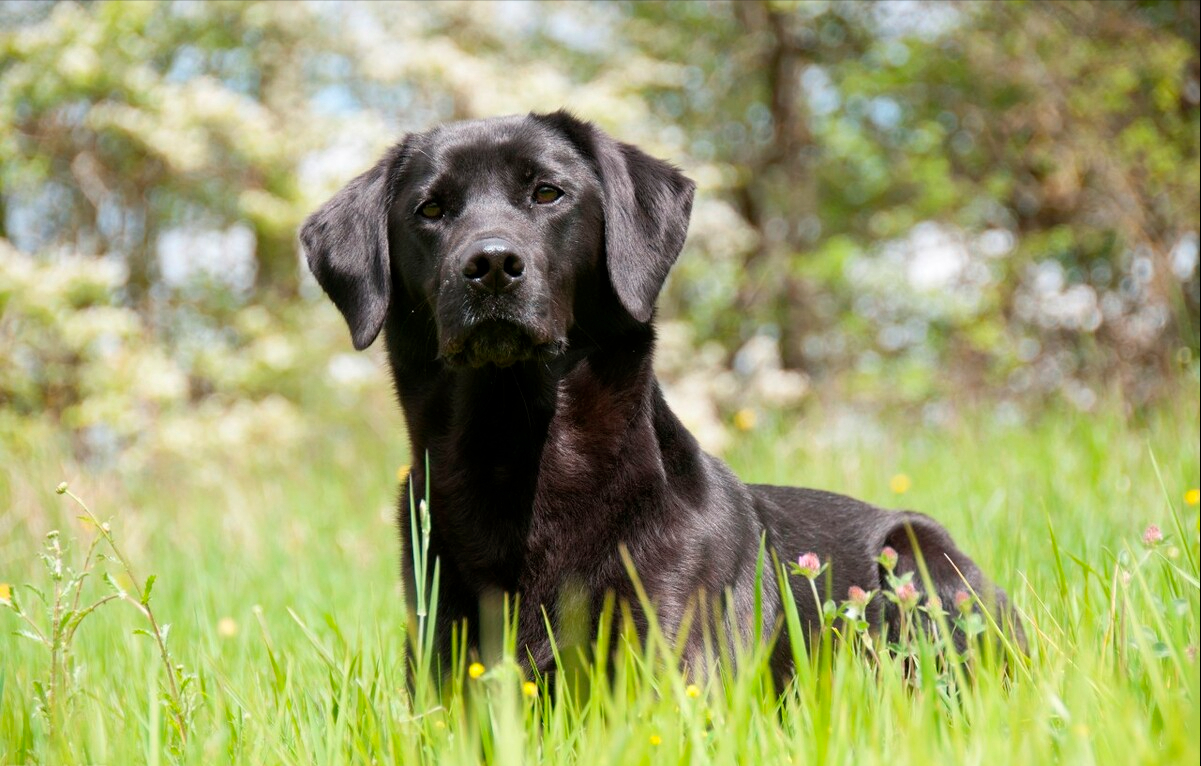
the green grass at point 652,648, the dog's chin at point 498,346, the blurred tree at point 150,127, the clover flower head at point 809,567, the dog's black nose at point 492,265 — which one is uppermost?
the blurred tree at point 150,127

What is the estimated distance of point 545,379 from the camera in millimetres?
2820

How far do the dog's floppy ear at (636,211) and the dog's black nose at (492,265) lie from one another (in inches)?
13.2

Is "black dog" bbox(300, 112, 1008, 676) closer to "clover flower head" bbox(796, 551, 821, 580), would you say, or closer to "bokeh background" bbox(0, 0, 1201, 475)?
"clover flower head" bbox(796, 551, 821, 580)

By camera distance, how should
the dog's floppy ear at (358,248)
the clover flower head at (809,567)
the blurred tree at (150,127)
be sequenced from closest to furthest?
the clover flower head at (809,567) → the dog's floppy ear at (358,248) → the blurred tree at (150,127)

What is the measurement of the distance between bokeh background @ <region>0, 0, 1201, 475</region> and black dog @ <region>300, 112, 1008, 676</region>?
4.43 meters

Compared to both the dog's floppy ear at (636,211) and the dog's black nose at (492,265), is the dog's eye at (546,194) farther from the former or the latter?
the dog's black nose at (492,265)

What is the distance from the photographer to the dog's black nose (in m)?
2.55

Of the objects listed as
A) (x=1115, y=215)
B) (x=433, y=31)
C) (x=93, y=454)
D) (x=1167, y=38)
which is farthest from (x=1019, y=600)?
(x=433, y=31)

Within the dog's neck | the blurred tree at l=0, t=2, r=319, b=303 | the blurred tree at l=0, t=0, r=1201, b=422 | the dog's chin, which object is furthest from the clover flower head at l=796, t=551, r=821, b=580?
the blurred tree at l=0, t=2, r=319, b=303

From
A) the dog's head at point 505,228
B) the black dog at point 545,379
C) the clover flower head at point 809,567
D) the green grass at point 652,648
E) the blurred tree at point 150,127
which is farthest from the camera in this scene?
the blurred tree at point 150,127

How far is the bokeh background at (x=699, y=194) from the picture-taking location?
28.2 ft

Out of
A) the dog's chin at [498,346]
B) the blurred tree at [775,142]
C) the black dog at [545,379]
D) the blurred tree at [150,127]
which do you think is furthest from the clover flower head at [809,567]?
the blurred tree at [150,127]

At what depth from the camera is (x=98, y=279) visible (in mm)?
8336

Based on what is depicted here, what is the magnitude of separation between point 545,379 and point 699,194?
28.2ft
